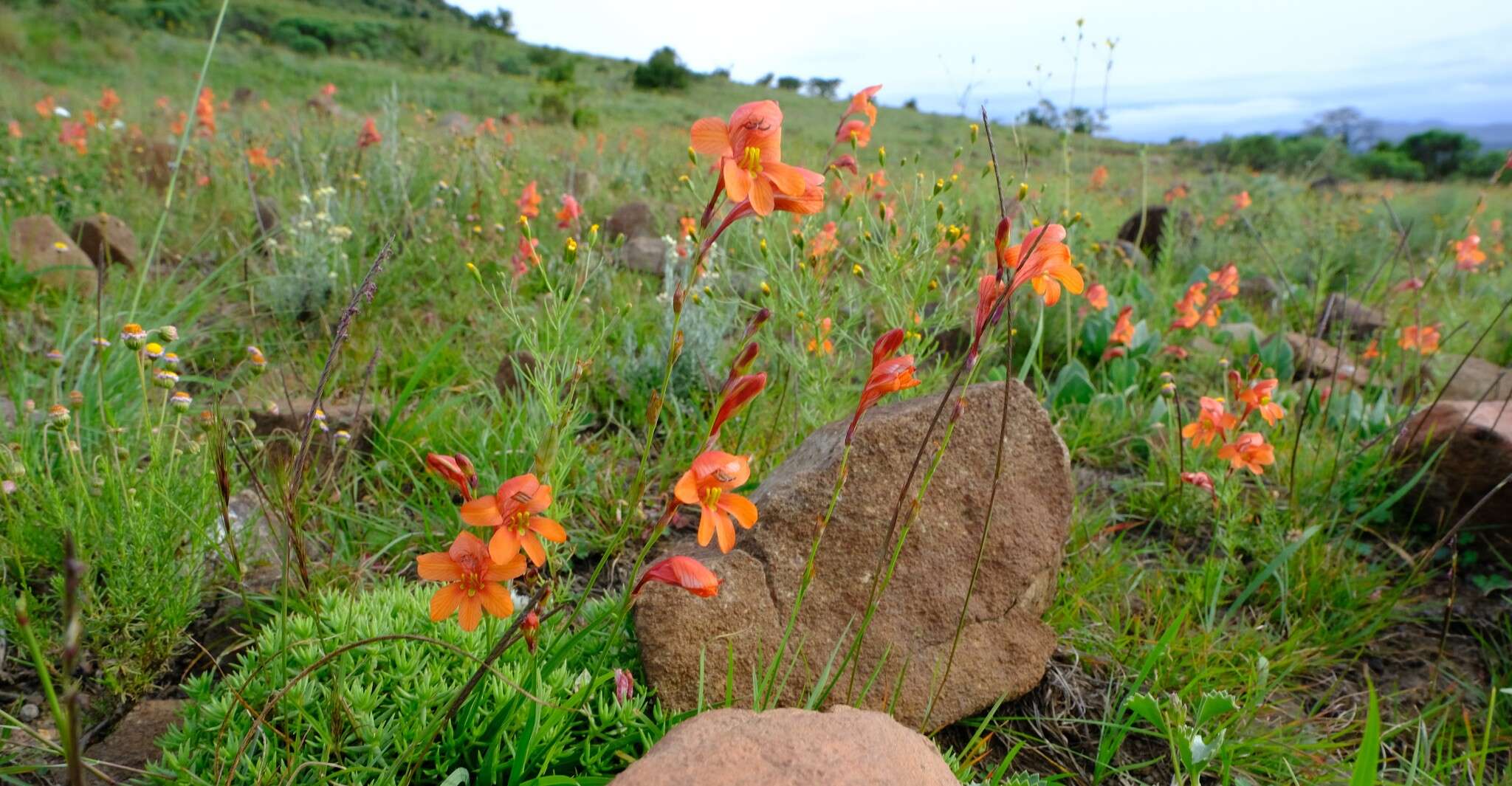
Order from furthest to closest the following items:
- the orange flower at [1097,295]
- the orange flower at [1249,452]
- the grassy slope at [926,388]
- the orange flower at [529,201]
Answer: the orange flower at [529,201] → the orange flower at [1097,295] → the orange flower at [1249,452] → the grassy slope at [926,388]

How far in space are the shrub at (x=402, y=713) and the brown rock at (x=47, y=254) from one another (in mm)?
3272

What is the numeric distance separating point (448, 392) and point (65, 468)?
1.21 meters

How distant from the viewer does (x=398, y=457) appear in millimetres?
2857

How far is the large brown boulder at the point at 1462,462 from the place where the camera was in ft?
9.71

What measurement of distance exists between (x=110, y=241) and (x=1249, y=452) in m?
5.21

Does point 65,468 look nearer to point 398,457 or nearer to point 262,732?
point 398,457

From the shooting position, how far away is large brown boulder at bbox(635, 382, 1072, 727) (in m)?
1.98

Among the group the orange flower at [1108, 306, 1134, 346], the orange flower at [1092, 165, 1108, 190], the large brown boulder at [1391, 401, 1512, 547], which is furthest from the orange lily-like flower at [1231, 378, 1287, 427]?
the orange flower at [1092, 165, 1108, 190]

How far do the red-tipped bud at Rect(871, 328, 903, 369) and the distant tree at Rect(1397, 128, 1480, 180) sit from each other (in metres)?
28.2

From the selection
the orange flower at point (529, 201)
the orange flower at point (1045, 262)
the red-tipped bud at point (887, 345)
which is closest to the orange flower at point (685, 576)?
the red-tipped bud at point (887, 345)

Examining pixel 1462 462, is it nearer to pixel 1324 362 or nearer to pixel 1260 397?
pixel 1260 397

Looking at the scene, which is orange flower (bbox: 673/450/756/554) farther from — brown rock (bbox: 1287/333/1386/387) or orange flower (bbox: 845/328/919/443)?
brown rock (bbox: 1287/333/1386/387)

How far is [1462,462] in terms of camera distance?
3041 mm

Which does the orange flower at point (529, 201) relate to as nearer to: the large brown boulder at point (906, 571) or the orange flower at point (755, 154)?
the large brown boulder at point (906, 571)
